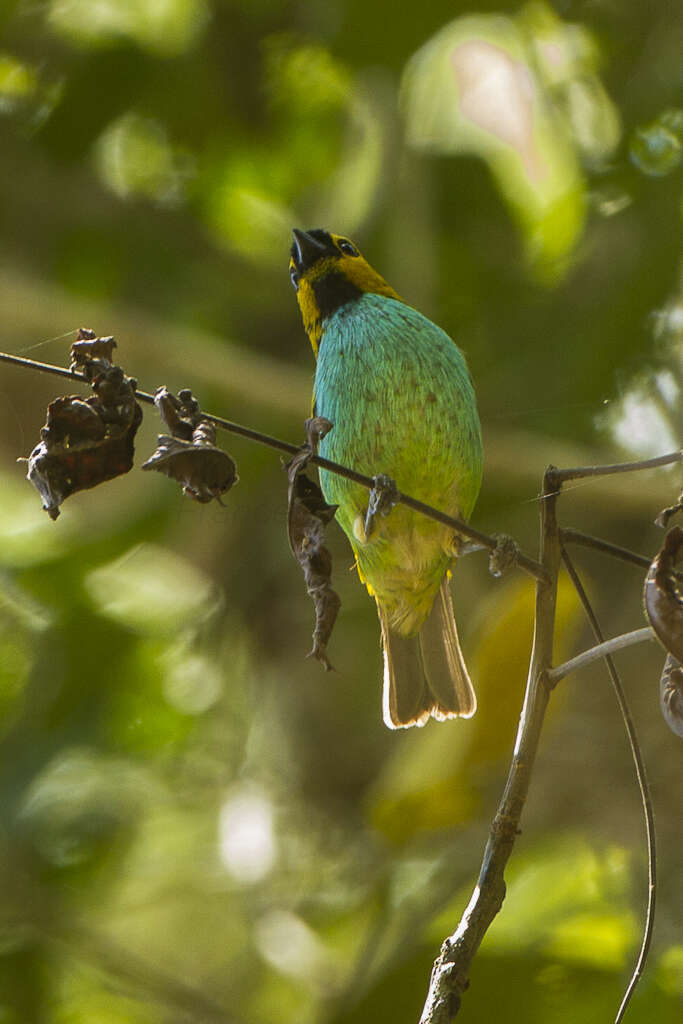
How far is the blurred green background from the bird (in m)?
0.34

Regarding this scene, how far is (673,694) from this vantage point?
4.77ft

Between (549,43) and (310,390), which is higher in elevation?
(549,43)

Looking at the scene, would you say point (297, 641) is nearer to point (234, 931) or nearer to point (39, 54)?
point (234, 931)

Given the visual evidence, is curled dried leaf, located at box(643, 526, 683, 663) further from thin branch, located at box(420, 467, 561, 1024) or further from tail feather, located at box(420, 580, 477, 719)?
tail feather, located at box(420, 580, 477, 719)

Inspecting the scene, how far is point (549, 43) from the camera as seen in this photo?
4418 mm

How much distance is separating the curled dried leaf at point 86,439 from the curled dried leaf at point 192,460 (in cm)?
4

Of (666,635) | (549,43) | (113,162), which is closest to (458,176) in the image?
(549,43)

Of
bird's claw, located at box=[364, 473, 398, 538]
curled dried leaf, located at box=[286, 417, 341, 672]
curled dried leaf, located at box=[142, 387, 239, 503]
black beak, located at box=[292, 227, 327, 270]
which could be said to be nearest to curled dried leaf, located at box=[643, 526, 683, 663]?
curled dried leaf, located at box=[286, 417, 341, 672]

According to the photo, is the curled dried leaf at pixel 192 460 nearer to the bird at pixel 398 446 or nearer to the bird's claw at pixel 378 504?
the bird's claw at pixel 378 504

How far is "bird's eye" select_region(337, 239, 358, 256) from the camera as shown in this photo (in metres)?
3.41

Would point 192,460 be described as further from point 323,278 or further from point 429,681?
point 323,278

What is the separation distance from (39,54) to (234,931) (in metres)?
3.77

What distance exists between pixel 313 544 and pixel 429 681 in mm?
1505

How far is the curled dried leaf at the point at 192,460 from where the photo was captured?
1474 millimetres
